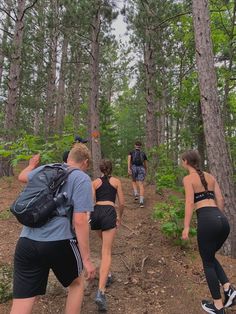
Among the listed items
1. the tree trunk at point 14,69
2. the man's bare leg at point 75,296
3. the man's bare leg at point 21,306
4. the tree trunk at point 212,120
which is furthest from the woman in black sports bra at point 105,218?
the tree trunk at point 14,69

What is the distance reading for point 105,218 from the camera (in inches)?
192

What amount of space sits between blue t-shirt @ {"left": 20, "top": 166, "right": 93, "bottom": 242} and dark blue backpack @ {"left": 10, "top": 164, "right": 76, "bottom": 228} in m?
0.05

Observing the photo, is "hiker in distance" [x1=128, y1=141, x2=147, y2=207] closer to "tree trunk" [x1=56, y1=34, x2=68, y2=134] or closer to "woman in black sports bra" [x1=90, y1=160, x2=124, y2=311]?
"woman in black sports bra" [x1=90, y1=160, x2=124, y2=311]

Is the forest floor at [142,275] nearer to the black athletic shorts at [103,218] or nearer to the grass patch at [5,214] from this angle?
the grass patch at [5,214]

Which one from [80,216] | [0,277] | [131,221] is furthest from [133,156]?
[80,216]

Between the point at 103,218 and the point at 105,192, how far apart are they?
423 millimetres

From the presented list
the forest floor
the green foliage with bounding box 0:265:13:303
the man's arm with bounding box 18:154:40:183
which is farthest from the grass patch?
the man's arm with bounding box 18:154:40:183

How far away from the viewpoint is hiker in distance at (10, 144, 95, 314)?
3068 millimetres

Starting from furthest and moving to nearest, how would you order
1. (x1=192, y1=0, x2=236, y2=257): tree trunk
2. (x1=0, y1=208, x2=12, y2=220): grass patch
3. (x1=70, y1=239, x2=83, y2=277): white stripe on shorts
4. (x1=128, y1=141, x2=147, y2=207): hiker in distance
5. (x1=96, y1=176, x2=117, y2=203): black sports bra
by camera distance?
(x1=128, y1=141, x2=147, y2=207): hiker in distance < (x1=0, y1=208, x2=12, y2=220): grass patch < (x1=192, y1=0, x2=236, y2=257): tree trunk < (x1=96, y1=176, x2=117, y2=203): black sports bra < (x1=70, y1=239, x2=83, y2=277): white stripe on shorts

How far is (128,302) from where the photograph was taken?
479cm

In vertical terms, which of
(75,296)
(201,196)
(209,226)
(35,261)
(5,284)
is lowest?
(5,284)

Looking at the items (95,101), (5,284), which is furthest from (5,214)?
(95,101)

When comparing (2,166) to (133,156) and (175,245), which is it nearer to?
(133,156)

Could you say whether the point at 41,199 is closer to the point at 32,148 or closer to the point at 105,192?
the point at 105,192
